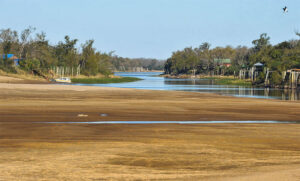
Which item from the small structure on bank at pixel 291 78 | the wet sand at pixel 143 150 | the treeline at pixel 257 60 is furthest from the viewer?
the treeline at pixel 257 60

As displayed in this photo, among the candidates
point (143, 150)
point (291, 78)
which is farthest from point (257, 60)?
point (143, 150)

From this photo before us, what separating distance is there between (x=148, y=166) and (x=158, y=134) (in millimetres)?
Answer: 5891

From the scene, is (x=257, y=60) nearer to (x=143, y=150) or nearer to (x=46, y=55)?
(x=46, y=55)

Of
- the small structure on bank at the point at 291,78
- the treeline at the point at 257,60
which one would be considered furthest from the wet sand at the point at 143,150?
the treeline at the point at 257,60

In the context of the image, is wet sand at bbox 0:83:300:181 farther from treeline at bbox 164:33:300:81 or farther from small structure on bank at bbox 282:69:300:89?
treeline at bbox 164:33:300:81

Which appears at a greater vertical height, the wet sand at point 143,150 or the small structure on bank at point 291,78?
the small structure on bank at point 291,78

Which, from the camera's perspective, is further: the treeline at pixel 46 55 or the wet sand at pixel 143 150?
the treeline at pixel 46 55

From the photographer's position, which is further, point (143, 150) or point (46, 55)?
point (46, 55)

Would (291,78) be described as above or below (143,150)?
above

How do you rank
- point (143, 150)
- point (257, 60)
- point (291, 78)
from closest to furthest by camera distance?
1. point (143, 150)
2. point (291, 78)
3. point (257, 60)

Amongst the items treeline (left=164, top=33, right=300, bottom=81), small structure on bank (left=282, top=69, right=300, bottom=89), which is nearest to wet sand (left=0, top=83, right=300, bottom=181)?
small structure on bank (left=282, top=69, right=300, bottom=89)

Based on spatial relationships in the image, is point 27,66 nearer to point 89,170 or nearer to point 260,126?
point 260,126

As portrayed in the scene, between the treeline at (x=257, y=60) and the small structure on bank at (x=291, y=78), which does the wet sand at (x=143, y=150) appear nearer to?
the small structure on bank at (x=291, y=78)

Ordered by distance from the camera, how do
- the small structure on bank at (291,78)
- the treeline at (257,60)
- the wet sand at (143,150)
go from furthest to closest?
the treeline at (257,60)
the small structure on bank at (291,78)
the wet sand at (143,150)
